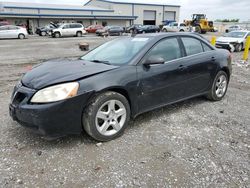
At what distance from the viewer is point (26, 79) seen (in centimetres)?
337

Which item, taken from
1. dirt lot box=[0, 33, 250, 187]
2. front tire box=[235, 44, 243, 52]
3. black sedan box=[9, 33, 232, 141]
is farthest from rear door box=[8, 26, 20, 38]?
black sedan box=[9, 33, 232, 141]

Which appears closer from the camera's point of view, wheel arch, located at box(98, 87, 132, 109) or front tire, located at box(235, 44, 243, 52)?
wheel arch, located at box(98, 87, 132, 109)

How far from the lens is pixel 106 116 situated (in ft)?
10.9

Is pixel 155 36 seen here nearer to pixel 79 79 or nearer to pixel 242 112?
pixel 79 79

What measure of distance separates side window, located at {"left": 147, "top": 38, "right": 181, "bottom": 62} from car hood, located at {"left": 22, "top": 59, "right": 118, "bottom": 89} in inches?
33.3

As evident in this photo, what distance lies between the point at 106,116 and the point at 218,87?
298 cm

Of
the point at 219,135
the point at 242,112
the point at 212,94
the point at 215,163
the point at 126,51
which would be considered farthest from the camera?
the point at 212,94

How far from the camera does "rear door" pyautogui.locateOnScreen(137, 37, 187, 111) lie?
3678mm

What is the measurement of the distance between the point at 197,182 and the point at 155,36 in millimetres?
2475

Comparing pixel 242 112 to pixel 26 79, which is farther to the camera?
pixel 242 112

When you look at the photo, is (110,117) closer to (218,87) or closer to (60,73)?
(60,73)

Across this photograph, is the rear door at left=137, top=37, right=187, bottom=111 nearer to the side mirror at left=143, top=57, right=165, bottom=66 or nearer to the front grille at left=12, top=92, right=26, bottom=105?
the side mirror at left=143, top=57, right=165, bottom=66

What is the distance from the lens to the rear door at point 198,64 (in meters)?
4.39

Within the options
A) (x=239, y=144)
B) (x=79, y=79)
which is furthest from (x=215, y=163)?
(x=79, y=79)
